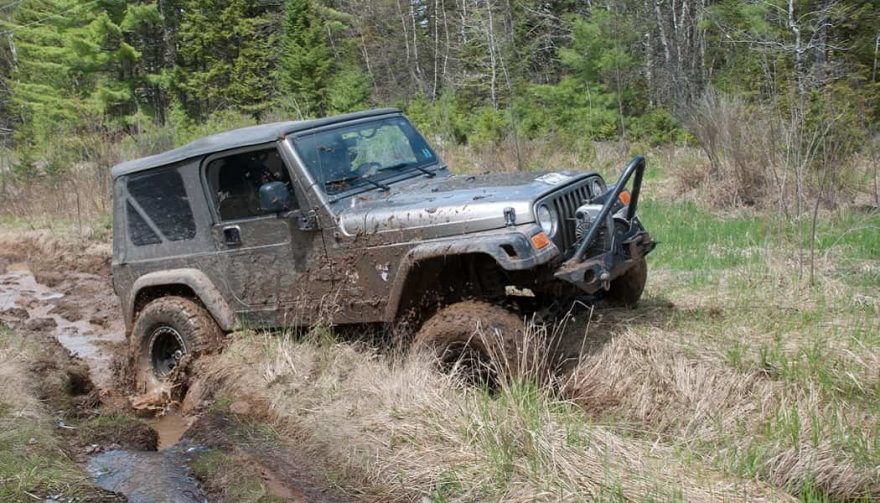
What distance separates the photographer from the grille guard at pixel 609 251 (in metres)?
4.88

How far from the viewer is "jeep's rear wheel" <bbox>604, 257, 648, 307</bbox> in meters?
6.02

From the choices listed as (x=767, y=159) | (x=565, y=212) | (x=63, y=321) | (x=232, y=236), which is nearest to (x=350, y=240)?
(x=232, y=236)

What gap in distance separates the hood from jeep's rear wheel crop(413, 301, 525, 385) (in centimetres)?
52

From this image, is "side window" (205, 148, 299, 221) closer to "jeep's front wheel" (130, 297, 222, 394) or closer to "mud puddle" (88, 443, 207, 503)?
"jeep's front wheel" (130, 297, 222, 394)

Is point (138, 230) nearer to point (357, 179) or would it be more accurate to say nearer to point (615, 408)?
point (357, 179)

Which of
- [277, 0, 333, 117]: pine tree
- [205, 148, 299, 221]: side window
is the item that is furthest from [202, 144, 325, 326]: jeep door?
[277, 0, 333, 117]: pine tree

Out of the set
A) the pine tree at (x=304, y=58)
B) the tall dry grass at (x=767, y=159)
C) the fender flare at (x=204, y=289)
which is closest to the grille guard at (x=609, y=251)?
the fender flare at (x=204, y=289)

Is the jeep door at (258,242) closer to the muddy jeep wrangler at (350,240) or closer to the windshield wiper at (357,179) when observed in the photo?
the muddy jeep wrangler at (350,240)

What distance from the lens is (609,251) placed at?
517 centimetres

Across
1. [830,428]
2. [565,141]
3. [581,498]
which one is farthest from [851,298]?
[565,141]

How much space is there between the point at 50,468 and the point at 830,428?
422 centimetres

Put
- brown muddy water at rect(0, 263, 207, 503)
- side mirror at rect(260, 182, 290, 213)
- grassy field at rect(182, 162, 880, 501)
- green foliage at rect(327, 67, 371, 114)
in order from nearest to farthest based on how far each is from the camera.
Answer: grassy field at rect(182, 162, 880, 501), brown muddy water at rect(0, 263, 207, 503), side mirror at rect(260, 182, 290, 213), green foliage at rect(327, 67, 371, 114)

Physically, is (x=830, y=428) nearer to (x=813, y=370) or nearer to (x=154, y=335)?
(x=813, y=370)

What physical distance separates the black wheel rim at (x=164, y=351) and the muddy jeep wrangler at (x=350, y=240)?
0.01 meters
